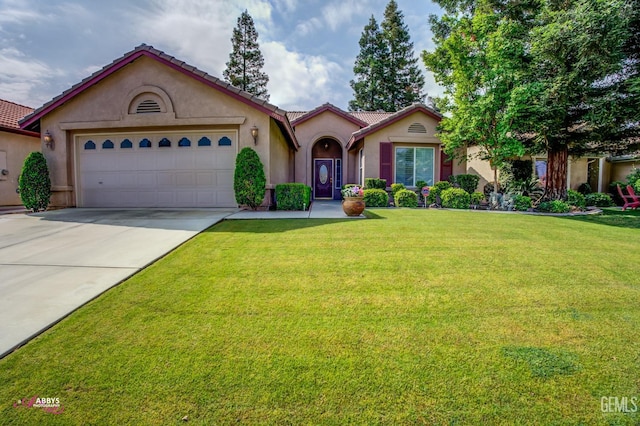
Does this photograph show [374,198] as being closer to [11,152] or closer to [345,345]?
[345,345]

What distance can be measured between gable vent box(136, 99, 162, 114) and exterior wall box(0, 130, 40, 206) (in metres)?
7.24

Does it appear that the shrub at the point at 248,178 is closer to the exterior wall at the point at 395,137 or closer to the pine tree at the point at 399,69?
the exterior wall at the point at 395,137

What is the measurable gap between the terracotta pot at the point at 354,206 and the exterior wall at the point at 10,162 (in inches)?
559

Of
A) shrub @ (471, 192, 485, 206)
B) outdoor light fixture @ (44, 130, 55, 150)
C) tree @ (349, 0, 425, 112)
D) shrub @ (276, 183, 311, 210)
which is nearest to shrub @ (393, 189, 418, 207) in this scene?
shrub @ (471, 192, 485, 206)

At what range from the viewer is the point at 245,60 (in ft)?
100

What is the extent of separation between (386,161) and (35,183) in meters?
13.4

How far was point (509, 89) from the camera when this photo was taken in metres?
11.2

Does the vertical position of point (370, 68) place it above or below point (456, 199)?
above

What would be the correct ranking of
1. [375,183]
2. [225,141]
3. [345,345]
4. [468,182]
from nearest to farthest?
[345,345] → [225,141] → [375,183] → [468,182]

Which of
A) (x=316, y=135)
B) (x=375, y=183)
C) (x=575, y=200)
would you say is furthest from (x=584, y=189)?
(x=316, y=135)

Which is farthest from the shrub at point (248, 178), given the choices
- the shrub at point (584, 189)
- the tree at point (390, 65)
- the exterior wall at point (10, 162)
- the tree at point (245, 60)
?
the tree at point (390, 65)

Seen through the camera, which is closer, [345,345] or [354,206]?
[345,345]

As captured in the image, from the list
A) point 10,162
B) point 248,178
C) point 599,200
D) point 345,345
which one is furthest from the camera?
point 599,200

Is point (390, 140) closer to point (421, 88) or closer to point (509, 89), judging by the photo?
point (509, 89)
